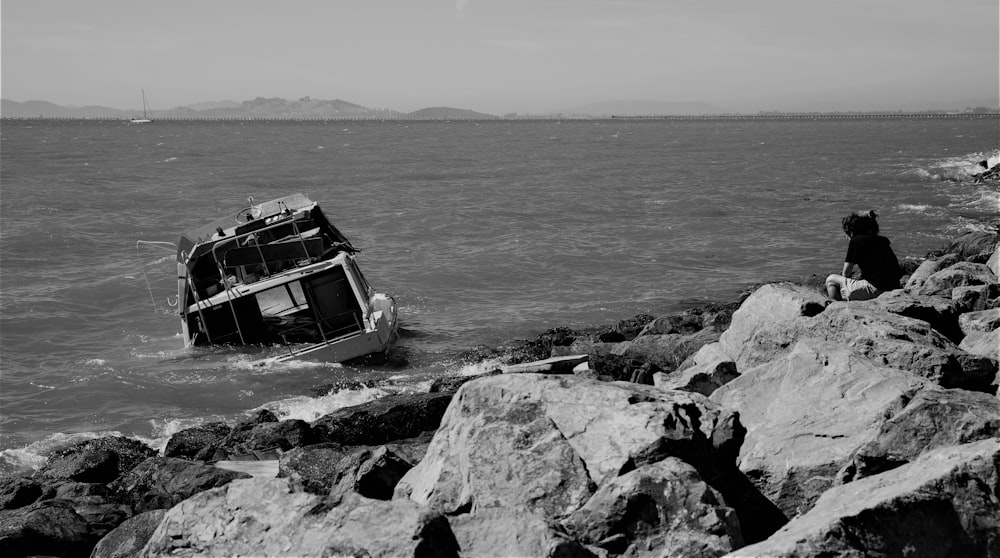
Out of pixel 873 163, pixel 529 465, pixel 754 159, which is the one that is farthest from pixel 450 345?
pixel 754 159

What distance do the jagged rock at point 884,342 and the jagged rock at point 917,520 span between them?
2636mm

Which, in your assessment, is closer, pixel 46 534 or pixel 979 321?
pixel 46 534

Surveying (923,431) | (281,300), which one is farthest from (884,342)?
(281,300)

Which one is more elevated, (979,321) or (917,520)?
(917,520)

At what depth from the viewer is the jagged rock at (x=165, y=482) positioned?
377 inches

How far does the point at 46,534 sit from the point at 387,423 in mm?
4786

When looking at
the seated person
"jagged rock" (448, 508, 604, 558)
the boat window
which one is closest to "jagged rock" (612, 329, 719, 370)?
the seated person

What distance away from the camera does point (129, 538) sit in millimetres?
7457

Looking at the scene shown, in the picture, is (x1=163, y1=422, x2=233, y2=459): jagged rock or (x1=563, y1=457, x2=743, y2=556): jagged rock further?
(x1=163, y1=422, x2=233, y2=459): jagged rock

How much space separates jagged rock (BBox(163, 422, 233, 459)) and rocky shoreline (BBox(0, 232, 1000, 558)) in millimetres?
2926

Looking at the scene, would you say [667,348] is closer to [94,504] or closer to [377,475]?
[377,475]

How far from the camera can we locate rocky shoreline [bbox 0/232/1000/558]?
16.6 feet

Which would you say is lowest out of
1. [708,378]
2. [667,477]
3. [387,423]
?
[387,423]

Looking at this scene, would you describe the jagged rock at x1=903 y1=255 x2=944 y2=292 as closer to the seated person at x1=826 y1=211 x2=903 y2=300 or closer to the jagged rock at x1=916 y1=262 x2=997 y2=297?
the jagged rock at x1=916 y1=262 x2=997 y2=297
